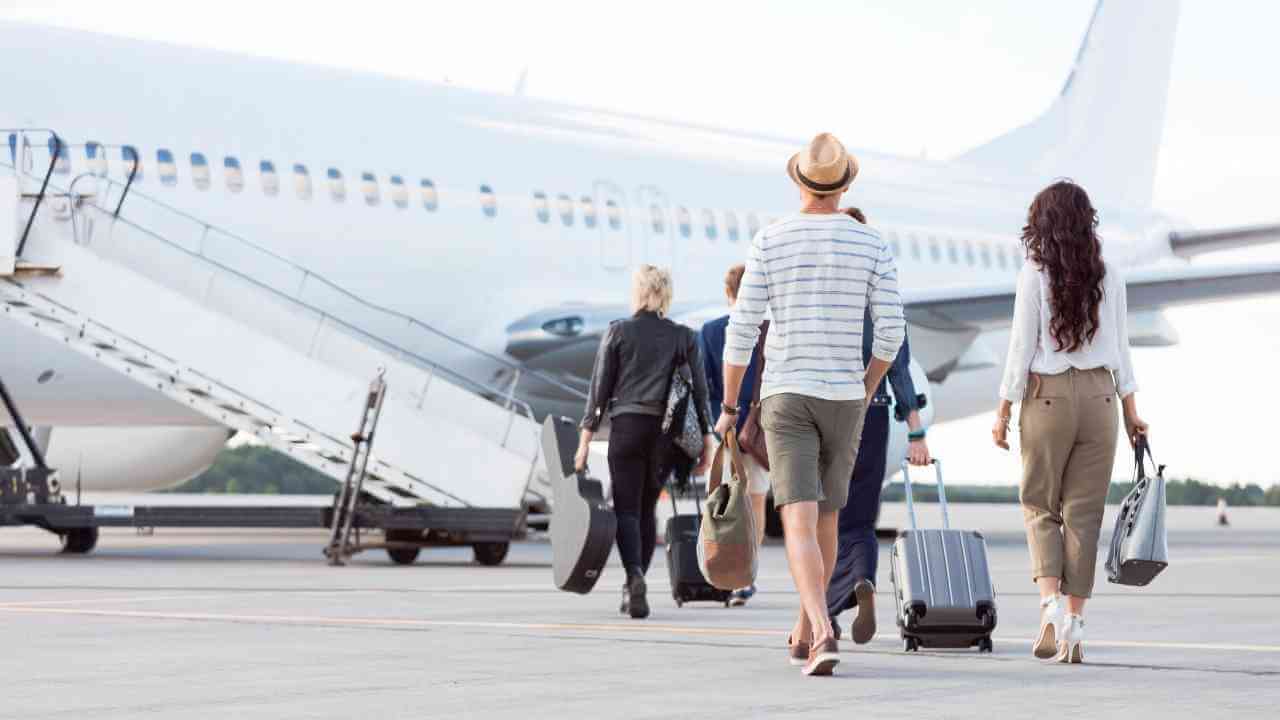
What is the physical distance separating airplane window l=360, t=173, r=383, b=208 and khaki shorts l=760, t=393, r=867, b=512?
9.53 meters

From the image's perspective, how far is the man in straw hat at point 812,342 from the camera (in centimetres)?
584

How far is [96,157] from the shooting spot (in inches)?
528

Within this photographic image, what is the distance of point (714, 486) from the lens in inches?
245

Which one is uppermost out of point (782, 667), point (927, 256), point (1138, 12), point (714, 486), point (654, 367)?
point (1138, 12)

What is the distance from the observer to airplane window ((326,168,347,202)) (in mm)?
14875

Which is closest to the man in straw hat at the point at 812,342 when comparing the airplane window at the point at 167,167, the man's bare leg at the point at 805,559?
the man's bare leg at the point at 805,559

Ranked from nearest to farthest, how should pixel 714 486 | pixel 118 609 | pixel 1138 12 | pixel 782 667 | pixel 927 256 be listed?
pixel 782 667 < pixel 714 486 < pixel 118 609 < pixel 927 256 < pixel 1138 12

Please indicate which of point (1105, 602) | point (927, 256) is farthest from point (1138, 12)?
point (1105, 602)

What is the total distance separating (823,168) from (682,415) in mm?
2238

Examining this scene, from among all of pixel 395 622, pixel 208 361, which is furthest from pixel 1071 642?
pixel 208 361

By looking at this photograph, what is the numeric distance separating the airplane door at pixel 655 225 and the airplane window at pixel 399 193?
2.70 m

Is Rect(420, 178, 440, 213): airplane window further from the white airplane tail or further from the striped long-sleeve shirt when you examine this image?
the white airplane tail

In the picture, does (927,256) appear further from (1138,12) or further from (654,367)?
(654,367)

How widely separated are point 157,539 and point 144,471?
156cm
